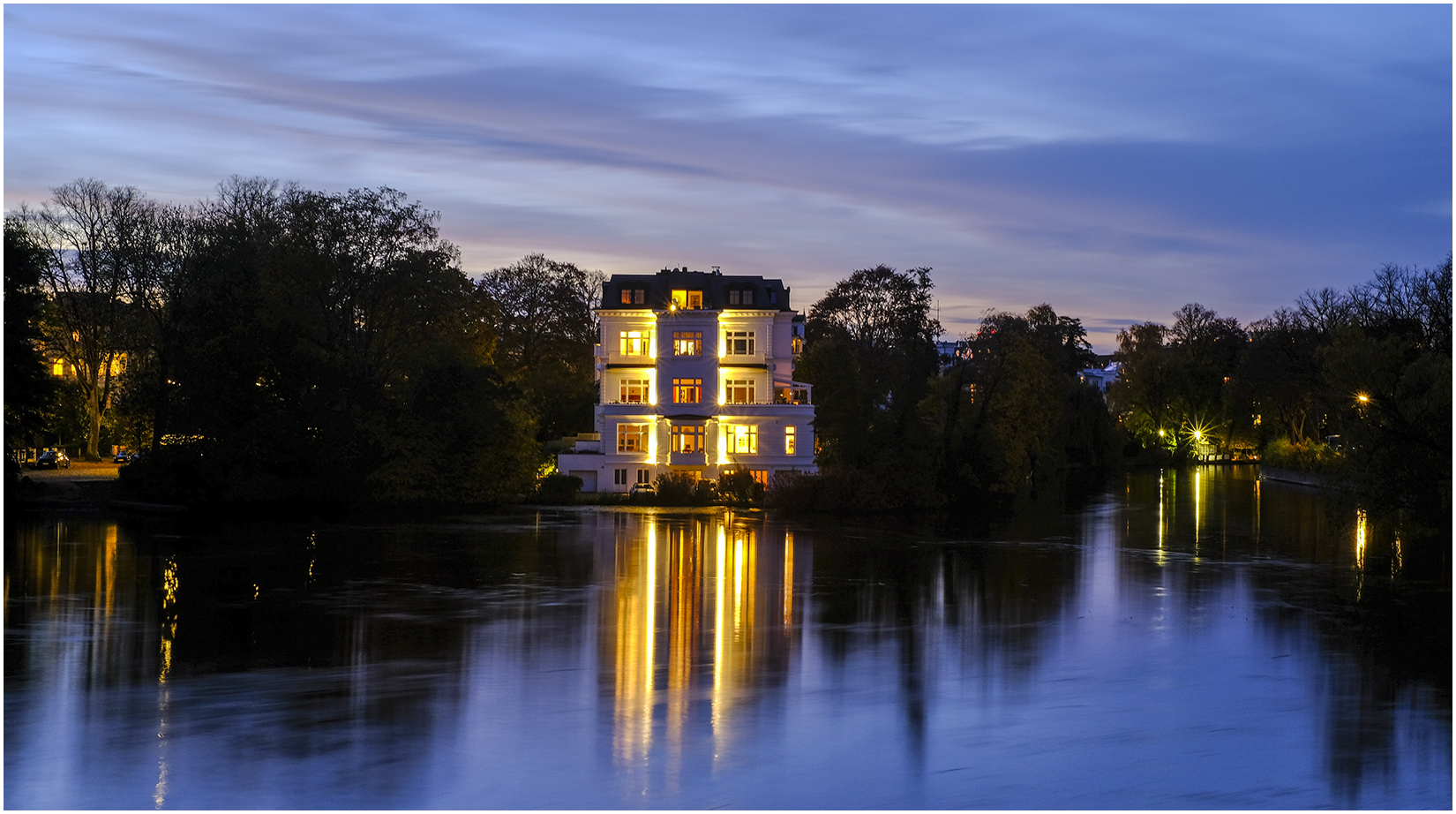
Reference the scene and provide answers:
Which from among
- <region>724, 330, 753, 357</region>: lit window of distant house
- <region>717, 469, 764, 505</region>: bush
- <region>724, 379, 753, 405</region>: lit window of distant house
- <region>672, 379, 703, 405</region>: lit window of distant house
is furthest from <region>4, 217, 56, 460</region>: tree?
<region>724, 330, 753, 357</region>: lit window of distant house

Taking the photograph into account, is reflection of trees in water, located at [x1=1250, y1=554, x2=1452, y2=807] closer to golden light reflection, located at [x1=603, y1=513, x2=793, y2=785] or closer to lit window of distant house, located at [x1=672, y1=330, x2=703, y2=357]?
golden light reflection, located at [x1=603, y1=513, x2=793, y2=785]

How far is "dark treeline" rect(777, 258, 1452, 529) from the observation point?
41.2 metres

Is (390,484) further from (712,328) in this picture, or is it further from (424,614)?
(424,614)

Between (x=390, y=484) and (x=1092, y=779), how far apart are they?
144ft

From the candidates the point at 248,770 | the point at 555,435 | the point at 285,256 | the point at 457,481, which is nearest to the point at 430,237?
the point at 285,256

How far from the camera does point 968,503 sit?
5856 cm

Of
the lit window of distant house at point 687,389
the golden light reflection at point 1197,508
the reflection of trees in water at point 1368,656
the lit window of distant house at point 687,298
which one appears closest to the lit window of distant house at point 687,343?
the lit window of distant house at point 687,389

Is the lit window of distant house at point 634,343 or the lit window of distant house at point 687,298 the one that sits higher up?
the lit window of distant house at point 687,298

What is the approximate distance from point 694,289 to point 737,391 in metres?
5.52

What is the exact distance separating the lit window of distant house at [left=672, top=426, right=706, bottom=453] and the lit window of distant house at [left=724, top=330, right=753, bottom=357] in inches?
171

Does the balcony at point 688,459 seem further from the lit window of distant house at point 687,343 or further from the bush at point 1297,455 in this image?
the bush at point 1297,455

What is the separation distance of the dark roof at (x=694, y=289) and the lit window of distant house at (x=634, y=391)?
3546 mm

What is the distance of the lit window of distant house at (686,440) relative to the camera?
A: 5897 cm

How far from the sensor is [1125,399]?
119562 mm
